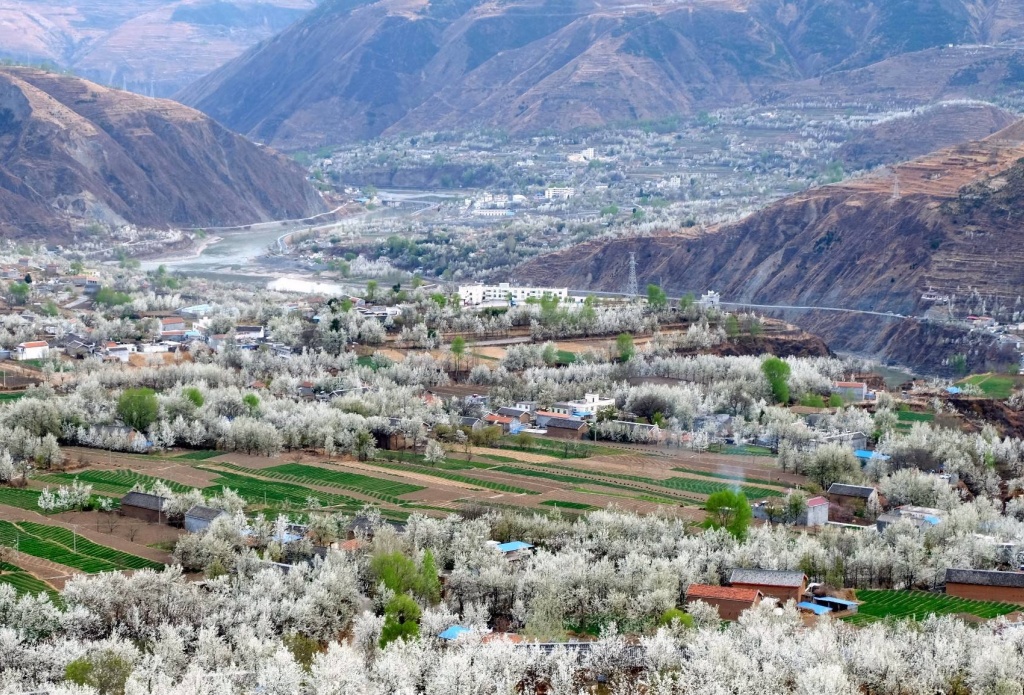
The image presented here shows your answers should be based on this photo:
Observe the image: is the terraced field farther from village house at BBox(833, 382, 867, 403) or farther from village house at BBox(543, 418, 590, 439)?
village house at BBox(833, 382, 867, 403)

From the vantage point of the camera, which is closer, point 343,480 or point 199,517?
point 199,517

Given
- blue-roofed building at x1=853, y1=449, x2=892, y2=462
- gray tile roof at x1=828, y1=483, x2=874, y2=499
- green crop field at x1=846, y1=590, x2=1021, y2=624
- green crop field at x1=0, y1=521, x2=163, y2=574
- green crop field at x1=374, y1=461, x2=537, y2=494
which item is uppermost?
blue-roofed building at x1=853, y1=449, x2=892, y2=462

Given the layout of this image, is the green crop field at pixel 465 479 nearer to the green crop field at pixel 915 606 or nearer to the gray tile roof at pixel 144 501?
the gray tile roof at pixel 144 501

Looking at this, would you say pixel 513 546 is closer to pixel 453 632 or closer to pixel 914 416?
pixel 453 632

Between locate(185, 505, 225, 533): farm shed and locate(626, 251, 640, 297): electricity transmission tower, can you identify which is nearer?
locate(185, 505, 225, 533): farm shed

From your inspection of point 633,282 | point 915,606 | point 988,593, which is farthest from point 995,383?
point 915,606

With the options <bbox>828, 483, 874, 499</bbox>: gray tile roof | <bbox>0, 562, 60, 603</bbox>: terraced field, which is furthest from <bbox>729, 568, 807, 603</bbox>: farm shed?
<bbox>0, 562, 60, 603</bbox>: terraced field

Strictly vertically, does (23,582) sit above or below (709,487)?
below
